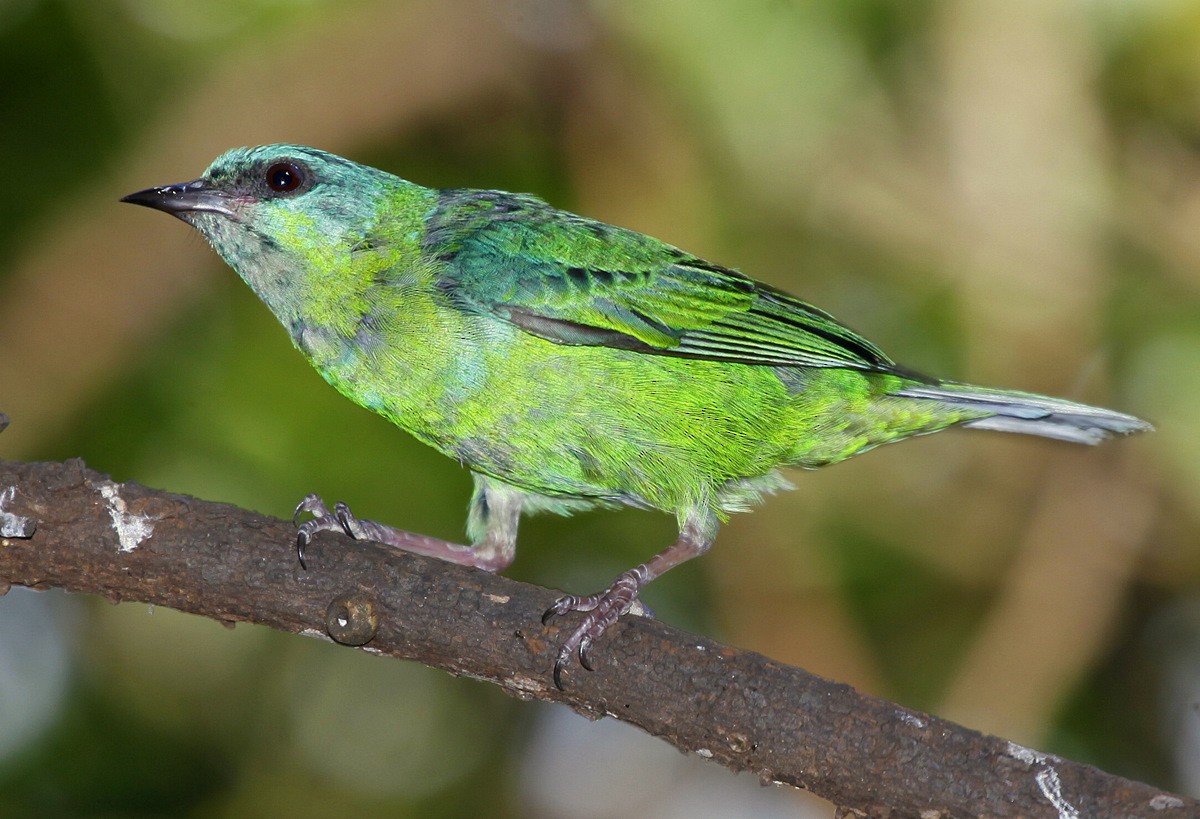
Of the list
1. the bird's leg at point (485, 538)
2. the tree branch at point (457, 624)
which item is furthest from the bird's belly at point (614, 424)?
the tree branch at point (457, 624)

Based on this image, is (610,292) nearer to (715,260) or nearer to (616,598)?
(616,598)

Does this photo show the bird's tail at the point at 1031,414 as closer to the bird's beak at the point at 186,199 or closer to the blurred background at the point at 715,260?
the blurred background at the point at 715,260

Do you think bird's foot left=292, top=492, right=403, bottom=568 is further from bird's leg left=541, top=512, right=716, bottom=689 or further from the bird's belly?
bird's leg left=541, top=512, right=716, bottom=689

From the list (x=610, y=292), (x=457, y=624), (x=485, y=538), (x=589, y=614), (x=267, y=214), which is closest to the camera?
(x=457, y=624)

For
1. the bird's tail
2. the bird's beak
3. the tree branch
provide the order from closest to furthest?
the tree branch, the bird's beak, the bird's tail

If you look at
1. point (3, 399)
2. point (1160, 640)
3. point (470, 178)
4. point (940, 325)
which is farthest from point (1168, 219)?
point (3, 399)

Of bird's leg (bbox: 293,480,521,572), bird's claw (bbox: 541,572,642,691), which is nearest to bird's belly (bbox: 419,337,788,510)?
bird's leg (bbox: 293,480,521,572)

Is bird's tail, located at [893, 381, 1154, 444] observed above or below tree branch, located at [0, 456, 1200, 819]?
above

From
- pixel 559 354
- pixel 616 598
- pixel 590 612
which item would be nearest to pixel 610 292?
pixel 559 354
